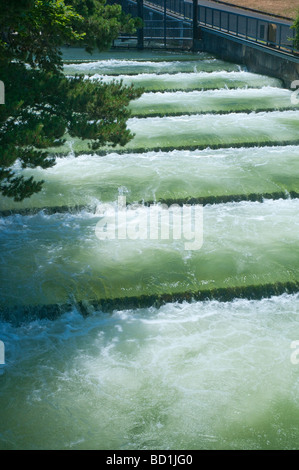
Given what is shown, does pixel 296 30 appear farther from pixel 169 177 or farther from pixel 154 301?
pixel 154 301

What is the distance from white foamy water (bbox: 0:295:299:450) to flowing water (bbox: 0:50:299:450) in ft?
0.05

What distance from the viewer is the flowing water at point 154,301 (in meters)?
5.41

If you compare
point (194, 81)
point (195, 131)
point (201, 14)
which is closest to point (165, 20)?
point (201, 14)

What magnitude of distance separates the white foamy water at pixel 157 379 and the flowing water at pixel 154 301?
0.05ft

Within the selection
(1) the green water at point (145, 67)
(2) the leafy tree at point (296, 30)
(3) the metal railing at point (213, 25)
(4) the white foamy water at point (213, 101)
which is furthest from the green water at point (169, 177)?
(1) the green water at point (145, 67)

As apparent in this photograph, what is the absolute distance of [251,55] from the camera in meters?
18.2

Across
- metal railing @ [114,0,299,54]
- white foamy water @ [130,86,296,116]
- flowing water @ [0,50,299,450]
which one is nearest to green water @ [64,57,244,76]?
metal railing @ [114,0,299,54]

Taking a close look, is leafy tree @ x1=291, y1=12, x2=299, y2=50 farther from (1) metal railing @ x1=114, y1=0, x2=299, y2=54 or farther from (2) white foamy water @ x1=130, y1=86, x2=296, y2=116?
(2) white foamy water @ x1=130, y1=86, x2=296, y2=116

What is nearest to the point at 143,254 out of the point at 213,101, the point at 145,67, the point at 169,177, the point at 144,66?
the point at 169,177

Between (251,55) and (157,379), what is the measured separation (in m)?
14.3

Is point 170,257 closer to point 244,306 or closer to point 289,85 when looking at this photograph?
point 244,306

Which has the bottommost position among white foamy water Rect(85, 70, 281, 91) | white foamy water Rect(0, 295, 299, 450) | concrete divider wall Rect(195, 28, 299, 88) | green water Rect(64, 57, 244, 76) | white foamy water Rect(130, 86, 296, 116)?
white foamy water Rect(0, 295, 299, 450)

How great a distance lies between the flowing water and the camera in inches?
213
